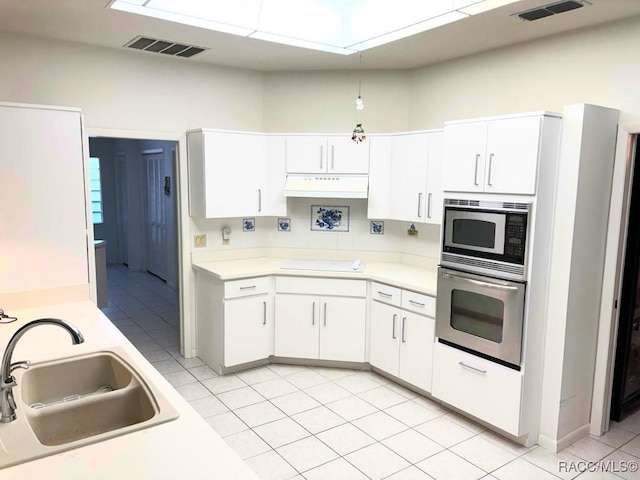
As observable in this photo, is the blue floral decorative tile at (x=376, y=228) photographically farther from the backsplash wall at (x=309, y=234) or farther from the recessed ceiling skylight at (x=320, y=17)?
the recessed ceiling skylight at (x=320, y=17)

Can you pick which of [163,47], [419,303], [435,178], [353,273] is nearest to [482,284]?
[419,303]

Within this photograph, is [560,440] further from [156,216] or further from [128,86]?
[156,216]

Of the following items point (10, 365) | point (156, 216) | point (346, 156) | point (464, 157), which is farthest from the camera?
point (156, 216)

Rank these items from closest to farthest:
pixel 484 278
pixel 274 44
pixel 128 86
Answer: pixel 484 278 → pixel 274 44 → pixel 128 86

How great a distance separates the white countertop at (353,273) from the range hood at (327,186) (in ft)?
2.18

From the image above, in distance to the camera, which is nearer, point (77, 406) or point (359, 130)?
point (77, 406)

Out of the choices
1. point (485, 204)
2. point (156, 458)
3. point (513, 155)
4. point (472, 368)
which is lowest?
point (472, 368)

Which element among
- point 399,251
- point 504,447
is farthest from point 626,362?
point 399,251

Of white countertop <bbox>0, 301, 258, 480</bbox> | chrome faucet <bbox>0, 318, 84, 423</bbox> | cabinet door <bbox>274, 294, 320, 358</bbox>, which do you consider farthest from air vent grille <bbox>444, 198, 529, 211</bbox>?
chrome faucet <bbox>0, 318, 84, 423</bbox>

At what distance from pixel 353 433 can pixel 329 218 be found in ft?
6.81

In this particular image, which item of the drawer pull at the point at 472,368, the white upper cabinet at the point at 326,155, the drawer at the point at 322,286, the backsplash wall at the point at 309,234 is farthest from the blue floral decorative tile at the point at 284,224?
the drawer pull at the point at 472,368

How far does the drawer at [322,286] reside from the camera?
402 cm
